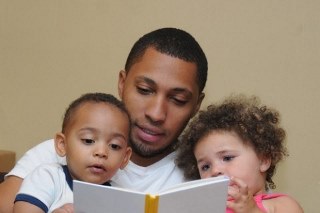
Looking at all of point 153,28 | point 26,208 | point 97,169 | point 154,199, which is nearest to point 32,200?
point 26,208

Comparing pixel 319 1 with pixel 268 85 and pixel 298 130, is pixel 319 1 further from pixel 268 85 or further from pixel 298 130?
pixel 298 130

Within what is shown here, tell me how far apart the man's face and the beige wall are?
385 mm

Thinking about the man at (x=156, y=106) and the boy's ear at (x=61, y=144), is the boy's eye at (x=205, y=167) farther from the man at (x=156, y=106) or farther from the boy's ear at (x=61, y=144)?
the boy's ear at (x=61, y=144)

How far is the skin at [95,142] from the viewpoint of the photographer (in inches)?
43.4

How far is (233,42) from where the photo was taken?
169 cm

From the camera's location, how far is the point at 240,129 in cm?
128

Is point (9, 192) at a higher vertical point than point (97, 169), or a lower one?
lower

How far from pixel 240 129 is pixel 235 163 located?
4.5 inches

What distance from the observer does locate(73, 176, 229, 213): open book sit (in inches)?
33.1

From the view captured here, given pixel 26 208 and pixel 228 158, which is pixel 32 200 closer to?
pixel 26 208

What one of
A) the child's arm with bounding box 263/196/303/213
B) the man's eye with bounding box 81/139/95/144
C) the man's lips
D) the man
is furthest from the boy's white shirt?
the child's arm with bounding box 263/196/303/213

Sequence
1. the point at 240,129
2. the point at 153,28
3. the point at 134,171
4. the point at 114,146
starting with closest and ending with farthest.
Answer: the point at 114,146 → the point at 240,129 → the point at 134,171 → the point at 153,28

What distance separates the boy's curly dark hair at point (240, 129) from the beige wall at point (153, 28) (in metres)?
0.28

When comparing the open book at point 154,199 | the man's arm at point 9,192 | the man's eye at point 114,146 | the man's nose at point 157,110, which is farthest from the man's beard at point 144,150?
the open book at point 154,199
